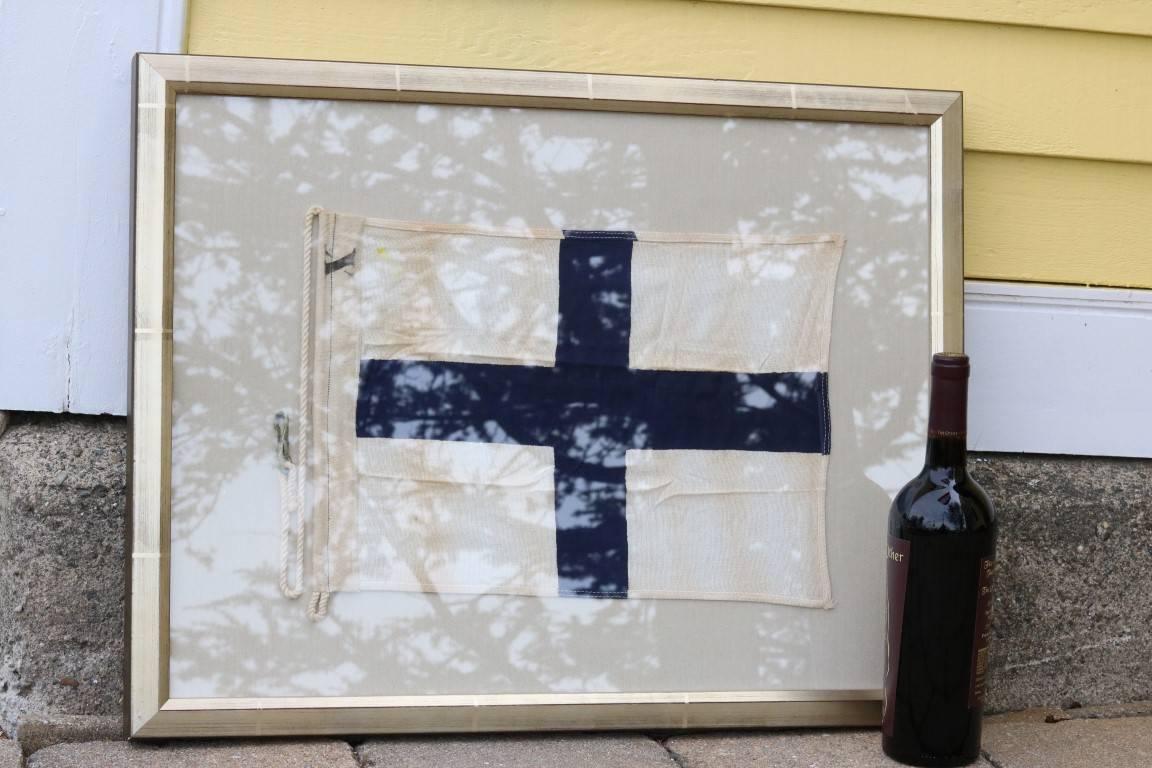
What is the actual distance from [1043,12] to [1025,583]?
0.72 metres

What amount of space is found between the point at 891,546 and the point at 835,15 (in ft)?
2.14

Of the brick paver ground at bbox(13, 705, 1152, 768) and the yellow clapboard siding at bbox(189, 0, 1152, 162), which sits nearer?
the brick paver ground at bbox(13, 705, 1152, 768)

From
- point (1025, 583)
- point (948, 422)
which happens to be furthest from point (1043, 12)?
point (1025, 583)

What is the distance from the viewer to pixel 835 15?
1.23m

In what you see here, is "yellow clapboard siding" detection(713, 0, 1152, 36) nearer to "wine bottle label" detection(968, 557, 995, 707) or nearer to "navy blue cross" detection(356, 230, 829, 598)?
"navy blue cross" detection(356, 230, 829, 598)

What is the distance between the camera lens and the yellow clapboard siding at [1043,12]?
124 centimetres

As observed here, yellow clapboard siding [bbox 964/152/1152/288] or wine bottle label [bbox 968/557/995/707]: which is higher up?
yellow clapboard siding [bbox 964/152/1152/288]

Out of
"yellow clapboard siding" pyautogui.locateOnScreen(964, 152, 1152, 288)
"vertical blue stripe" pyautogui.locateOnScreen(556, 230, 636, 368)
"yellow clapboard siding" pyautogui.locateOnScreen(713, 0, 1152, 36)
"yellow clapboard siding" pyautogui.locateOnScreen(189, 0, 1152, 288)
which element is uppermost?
"yellow clapboard siding" pyautogui.locateOnScreen(713, 0, 1152, 36)

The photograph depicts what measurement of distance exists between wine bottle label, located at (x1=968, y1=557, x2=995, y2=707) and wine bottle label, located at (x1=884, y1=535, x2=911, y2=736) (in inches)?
2.9

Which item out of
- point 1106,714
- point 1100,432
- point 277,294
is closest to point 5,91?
point 277,294

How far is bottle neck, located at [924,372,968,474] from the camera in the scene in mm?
999

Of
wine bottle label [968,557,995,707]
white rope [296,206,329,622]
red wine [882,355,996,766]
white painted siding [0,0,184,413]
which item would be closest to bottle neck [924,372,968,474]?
red wine [882,355,996,766]

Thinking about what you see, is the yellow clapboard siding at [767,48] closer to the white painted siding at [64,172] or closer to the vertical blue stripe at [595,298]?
the white painted siding at [64,172]

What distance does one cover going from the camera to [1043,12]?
1.26m
